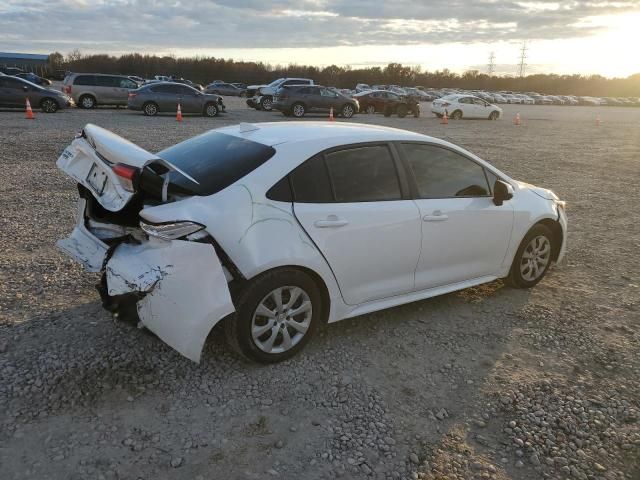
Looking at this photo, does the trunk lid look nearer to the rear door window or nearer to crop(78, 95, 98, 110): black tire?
the rear door window

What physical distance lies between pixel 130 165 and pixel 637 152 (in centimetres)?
1912

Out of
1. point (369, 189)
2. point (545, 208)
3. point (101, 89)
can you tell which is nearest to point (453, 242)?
point (369, 189)

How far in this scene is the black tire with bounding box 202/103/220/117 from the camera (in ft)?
79.3

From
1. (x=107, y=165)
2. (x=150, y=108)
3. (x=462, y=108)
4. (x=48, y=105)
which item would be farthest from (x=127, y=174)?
(x=462, y=108)

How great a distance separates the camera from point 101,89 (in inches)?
998

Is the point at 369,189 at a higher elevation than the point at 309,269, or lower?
higher

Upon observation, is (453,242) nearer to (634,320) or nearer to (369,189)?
(369,189)

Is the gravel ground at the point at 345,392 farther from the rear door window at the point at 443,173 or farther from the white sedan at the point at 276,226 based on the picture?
the rear door window at the point at 443,173

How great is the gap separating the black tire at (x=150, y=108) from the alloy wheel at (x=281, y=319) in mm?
21525

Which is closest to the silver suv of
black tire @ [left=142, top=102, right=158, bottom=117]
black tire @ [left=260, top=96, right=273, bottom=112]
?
black tire @ [left=142, top=102, right=158, bottom=117]

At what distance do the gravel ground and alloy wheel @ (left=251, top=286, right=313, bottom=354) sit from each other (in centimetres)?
18

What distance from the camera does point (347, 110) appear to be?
2705 cm

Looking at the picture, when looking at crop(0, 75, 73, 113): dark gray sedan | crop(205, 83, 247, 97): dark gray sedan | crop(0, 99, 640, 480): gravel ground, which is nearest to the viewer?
crop(0, 99, 640, 480): gravel ground

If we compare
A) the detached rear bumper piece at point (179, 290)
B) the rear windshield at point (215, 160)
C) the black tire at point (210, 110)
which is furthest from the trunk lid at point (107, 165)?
the black tire at point (210, 110)
